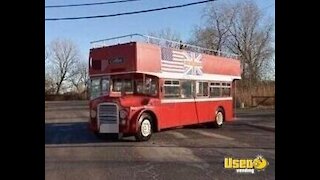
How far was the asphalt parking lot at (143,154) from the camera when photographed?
4.48 metres

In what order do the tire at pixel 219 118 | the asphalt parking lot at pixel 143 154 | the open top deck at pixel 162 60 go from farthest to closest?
1. the tire at pixel 219 118
2. the open top deck at pixel 162 60
3. the asphalt parking lot at pixel 143 154

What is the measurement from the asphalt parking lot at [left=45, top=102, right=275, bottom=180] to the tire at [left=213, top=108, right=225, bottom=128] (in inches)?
55.3

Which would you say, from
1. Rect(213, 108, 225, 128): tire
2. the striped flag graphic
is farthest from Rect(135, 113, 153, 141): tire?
Rect(213, 108, 225, 128): tire

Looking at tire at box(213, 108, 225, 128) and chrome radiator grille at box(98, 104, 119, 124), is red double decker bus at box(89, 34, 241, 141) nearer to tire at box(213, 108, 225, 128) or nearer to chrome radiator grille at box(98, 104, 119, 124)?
chrome radiator grille at box(98, 104, 119, 124)

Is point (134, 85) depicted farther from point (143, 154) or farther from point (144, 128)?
point (143, 154)

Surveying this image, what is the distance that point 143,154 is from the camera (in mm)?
6484

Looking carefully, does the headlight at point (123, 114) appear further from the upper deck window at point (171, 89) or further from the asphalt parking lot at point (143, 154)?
the upper deck window at point (171, 89)

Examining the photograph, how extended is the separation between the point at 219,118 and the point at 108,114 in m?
3.33

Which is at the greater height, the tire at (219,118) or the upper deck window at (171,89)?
the upper deck window at (171,89)

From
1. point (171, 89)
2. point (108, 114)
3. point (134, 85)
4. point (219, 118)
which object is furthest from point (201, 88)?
point (108, 114)

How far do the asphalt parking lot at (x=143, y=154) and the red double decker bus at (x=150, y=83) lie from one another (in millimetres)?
406

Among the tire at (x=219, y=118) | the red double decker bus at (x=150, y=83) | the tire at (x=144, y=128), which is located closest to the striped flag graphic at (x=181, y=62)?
the red double decker bus at (x=150, y=83)

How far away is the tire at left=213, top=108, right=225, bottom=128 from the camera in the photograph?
1040cm

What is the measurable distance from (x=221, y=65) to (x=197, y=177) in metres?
5.36
